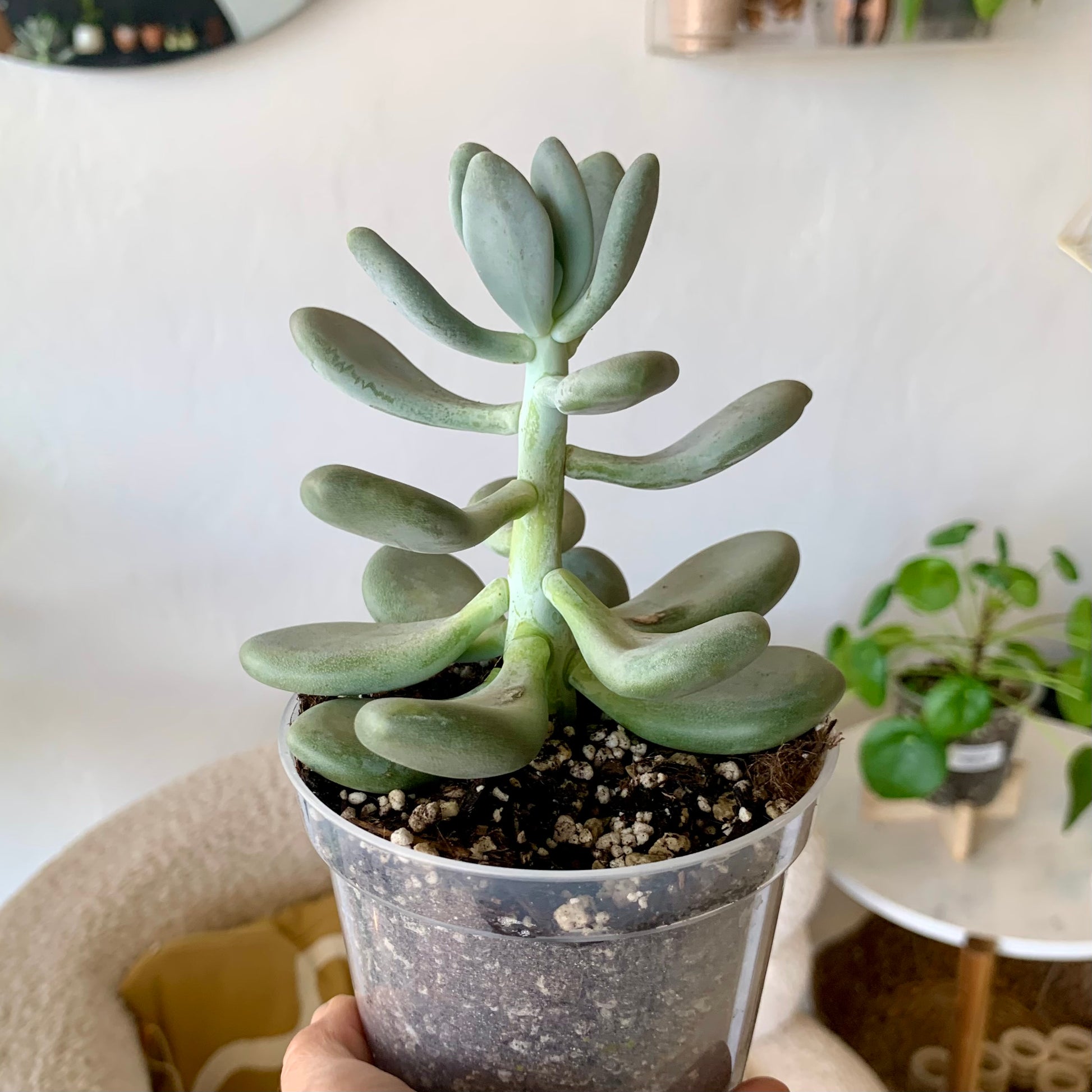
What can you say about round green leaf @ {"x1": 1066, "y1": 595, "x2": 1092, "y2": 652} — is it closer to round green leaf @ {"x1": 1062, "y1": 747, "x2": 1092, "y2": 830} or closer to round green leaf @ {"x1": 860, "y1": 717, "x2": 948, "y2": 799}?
round green leaf @ {"x1": 1062, "y1": 747, "x2": 1092, "y2": 830}

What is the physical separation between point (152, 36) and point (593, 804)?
3.07 feet

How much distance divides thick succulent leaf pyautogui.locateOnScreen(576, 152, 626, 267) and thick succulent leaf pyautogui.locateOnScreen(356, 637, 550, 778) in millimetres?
200

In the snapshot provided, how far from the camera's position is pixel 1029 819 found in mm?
1219

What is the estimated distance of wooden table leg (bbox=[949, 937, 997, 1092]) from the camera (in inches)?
42.6

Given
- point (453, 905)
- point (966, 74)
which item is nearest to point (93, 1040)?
point (453, 905)

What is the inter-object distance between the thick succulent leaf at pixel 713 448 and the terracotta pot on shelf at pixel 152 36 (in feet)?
2.68

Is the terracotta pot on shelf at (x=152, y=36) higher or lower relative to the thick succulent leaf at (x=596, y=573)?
higher

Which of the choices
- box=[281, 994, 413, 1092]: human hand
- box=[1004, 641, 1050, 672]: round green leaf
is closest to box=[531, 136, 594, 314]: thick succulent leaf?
box=[281, 994, 413, 1092]: human hand

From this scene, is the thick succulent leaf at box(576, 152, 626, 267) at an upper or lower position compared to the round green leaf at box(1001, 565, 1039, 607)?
upper

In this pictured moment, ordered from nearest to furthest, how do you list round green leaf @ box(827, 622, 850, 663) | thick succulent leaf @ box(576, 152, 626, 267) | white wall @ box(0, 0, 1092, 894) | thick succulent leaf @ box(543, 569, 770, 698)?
thick succulent leaf @ box(543, 569, 770, 698), thick succulent leaf @ box(576, 152, 626, 267), white wall @ box(0, 0, 1092, 894), round green leaf @ box(827, 622, 850, 663)

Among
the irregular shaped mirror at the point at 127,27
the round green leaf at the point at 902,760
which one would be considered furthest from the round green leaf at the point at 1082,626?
the irregular shaped mirror at the point at 127,27

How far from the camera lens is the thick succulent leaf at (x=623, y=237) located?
1.13 ft

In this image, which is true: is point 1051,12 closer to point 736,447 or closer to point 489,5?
point 489,5

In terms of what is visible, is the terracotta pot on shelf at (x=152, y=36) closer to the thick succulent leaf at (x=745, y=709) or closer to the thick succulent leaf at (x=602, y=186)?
the thick succulent leaf at (x=602, y=186)
